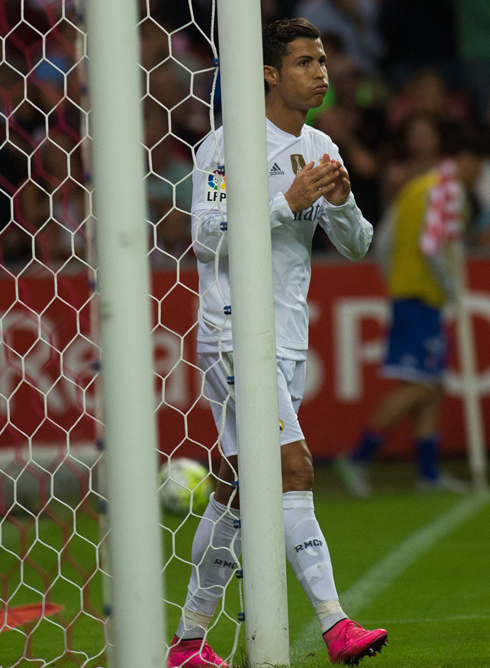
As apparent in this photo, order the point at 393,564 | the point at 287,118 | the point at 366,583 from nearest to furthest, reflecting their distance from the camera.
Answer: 1. the point at 287,118
2. the point at 366,583
3. the point at 393,564

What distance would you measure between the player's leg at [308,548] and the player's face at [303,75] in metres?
0.80

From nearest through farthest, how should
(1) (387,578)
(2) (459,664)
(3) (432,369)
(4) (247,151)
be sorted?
(4) (247,151) < (2) (459,664) < (1) (387,578) < (3) (432,369)

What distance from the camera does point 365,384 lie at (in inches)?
311

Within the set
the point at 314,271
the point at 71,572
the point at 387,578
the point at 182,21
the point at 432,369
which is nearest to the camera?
the point at 387,578

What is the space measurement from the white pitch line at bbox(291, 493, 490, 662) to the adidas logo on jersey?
57.3 inches

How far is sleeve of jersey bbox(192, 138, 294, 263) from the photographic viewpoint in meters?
3.15

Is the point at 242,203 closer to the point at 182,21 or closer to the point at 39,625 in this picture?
the point at 39,625

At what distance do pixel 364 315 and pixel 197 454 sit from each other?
1.54m

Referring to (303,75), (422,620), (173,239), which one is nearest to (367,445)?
(173,239)

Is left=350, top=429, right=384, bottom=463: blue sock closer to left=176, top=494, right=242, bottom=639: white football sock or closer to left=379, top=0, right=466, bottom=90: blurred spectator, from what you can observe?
left=176, top=494, right=242, bottom=639: white football sock

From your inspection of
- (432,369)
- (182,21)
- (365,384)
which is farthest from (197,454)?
(182,21)

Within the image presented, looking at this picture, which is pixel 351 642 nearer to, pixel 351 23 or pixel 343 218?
pixel 343 218

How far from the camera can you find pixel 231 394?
10.6ft

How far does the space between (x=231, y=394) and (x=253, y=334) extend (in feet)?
1.15
